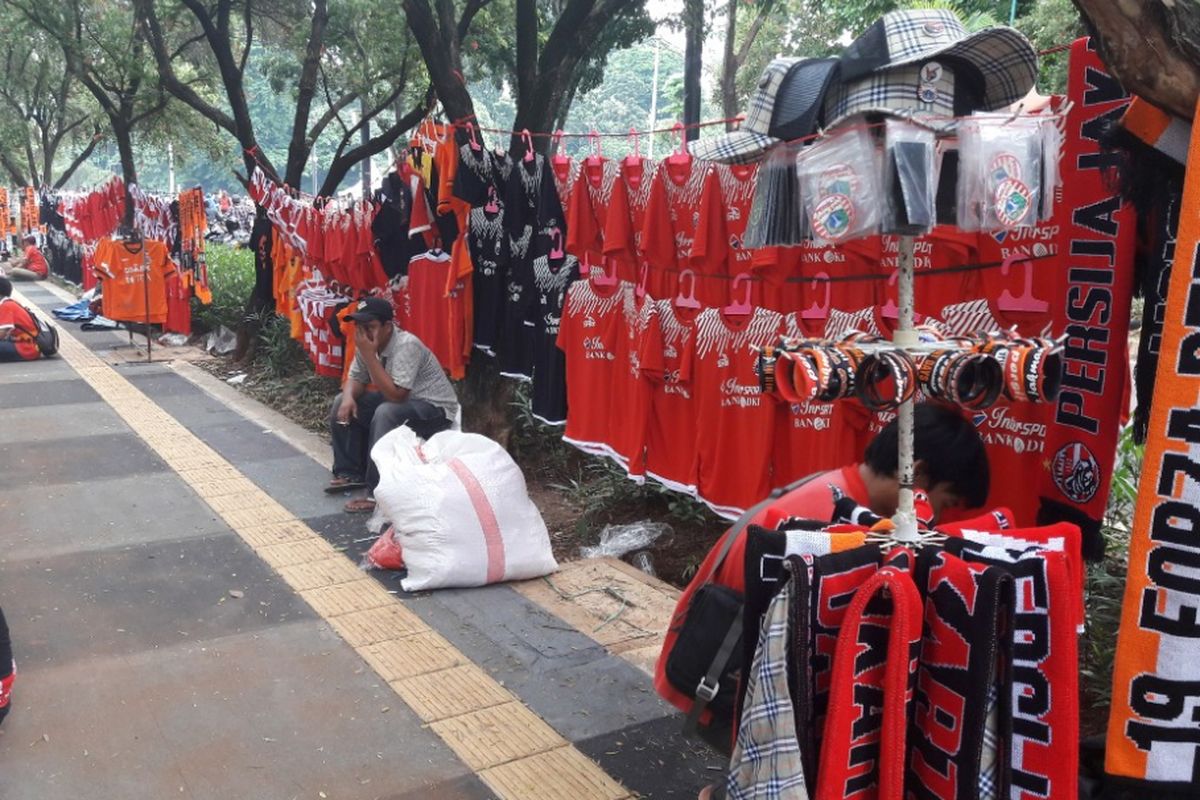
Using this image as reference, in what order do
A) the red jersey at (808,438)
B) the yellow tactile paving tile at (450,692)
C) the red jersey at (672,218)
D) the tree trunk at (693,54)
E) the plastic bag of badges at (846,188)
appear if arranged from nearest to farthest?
the plastic bag of badges at (846,188), the yellow tactile paving tile at (450,692), the red jersey at (808,438), the red jersey at (672,218), the tree trunk at (693,54)

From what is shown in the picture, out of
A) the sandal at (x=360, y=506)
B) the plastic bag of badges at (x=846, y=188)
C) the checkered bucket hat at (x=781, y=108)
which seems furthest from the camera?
the sandal at (x=360, y=506)

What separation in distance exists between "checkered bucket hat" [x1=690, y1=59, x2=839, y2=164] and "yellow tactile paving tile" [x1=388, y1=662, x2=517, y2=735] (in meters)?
2.30

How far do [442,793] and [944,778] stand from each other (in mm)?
1836

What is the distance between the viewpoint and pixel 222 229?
86.2 ft

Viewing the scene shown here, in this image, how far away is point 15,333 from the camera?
11742 mm

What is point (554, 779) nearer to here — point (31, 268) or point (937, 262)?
point (937, 262)

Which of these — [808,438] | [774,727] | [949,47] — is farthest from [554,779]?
[949,47]

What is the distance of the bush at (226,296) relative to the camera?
44.0 ft

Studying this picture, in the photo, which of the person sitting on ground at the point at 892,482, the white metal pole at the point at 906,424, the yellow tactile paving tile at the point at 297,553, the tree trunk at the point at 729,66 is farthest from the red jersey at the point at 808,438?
the tree trunk at the point at 729,66

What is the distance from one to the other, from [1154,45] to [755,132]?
2.81 feet

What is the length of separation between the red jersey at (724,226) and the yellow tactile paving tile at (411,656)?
6.42 ft

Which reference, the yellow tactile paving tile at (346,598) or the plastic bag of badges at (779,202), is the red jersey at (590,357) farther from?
the plastic bag of badges at (779,202)

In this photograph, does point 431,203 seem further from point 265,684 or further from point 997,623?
point 997,623

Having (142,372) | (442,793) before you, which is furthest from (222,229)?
(442,793)
